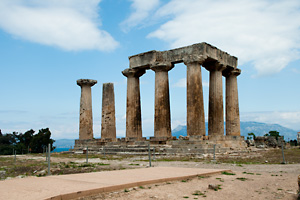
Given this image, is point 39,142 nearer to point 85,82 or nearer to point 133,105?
point 85,82

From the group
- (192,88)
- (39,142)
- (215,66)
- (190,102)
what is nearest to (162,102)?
(190,102)

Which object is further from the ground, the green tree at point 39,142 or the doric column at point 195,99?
the doric column at point 195,99

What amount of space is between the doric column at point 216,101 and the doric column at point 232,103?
Answer: 279 cm

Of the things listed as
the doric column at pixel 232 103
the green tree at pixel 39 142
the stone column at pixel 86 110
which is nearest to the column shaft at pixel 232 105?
the doric column at pixel 232 103

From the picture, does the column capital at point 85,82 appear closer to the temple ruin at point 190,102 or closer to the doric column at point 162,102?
the temple ruin at point 190,102

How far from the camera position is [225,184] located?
32.4 ft

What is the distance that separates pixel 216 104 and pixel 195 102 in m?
3.73

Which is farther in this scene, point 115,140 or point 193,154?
point 115,140

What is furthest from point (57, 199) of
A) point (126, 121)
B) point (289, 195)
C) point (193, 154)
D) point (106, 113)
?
point (106, 113)

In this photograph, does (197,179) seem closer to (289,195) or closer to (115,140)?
(289,195)

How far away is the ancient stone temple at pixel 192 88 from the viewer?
27594 mm

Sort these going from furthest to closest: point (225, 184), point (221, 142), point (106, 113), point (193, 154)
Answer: point (106, 113) < point (221, 142) < point (193, 154) < point (225, 184)

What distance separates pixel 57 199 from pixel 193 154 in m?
18.3

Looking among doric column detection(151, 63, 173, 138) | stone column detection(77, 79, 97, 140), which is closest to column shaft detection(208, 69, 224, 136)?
doric column detection(151, 63, 173, 138)
